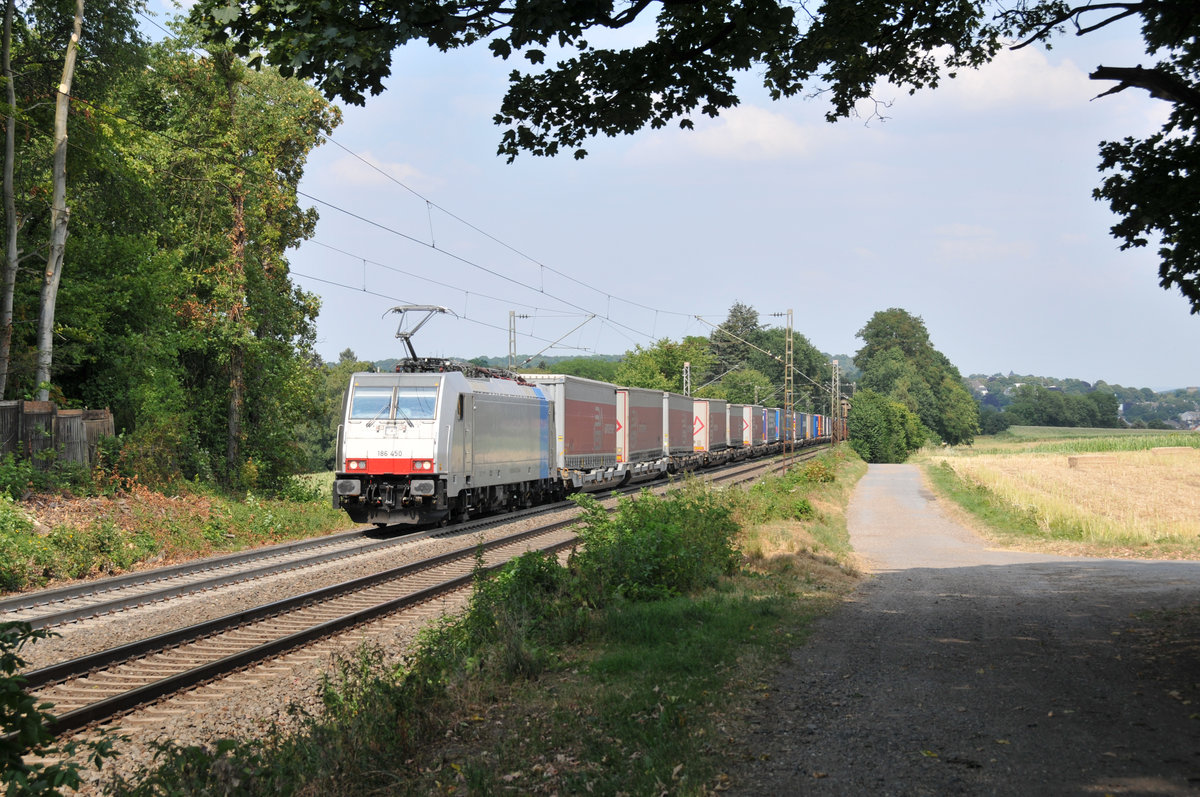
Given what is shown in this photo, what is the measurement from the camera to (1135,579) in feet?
43.5

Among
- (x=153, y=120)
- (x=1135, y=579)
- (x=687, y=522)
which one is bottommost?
(x=1135, y=579)

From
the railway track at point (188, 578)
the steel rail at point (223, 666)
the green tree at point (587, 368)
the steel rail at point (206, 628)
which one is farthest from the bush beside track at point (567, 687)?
the green tree at point (587, 368)

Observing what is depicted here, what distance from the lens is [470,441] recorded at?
2030cm

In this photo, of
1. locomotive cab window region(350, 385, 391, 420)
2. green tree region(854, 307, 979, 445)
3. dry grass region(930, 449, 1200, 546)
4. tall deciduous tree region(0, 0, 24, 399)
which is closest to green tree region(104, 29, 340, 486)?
tall deciduous tree region(0, 0, 24, 399)

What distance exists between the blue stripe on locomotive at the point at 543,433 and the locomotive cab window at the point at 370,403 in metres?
6.33

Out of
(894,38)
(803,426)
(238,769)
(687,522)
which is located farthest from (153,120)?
(803,426)

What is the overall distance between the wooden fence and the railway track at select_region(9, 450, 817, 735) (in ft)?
23.8

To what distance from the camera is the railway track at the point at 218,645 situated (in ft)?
25.8

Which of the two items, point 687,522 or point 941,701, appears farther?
point 687,522

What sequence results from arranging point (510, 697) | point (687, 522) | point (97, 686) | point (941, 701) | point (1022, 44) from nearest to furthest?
1. point (941, 701)
2. point (510, 697)
3. point (97, 686)
4. point (1022, 44)
5. point (687, 522)

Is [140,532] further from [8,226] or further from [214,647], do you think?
[8,226]

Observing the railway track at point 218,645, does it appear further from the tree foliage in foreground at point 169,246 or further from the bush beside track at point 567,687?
the tree foliage in foreground at point 169,246

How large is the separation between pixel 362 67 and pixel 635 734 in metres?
5.01

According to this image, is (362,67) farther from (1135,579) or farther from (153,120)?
(153,120)
